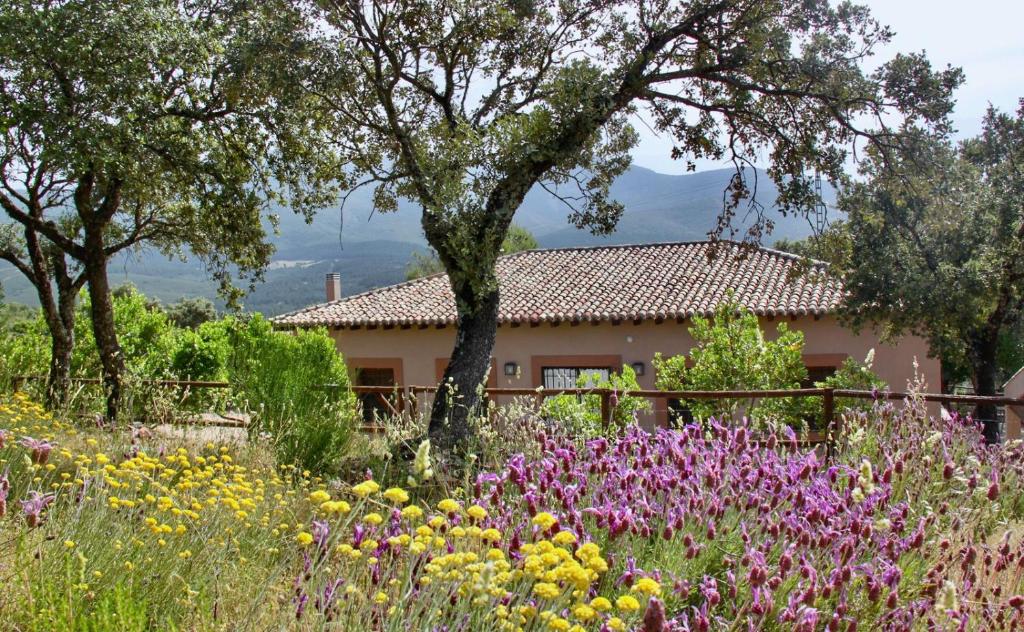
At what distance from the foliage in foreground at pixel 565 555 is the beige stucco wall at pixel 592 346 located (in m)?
13.7

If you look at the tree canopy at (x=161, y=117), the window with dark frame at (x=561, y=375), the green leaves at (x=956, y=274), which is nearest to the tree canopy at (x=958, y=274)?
the green leaves at (x=956, y=274)

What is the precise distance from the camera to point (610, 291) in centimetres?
2270

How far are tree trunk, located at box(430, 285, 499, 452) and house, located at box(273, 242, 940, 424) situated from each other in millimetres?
10346

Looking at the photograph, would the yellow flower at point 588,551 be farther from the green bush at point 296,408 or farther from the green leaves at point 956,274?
the green leaves at point 956,274

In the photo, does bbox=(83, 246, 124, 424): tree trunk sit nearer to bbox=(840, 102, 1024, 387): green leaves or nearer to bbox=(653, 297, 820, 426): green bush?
bbox=(653, 297, 820, 426): green bush

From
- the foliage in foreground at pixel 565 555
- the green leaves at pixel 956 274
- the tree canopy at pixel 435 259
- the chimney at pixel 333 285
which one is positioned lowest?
the foliage in foreground at pixel 565 555

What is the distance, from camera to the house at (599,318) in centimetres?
2011

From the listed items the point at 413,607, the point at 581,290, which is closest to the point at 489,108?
the point at 413,607

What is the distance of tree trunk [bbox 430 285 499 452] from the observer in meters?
9.00

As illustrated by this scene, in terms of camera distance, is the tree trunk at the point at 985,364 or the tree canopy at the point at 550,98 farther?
the tree trunk at the point at 985,364

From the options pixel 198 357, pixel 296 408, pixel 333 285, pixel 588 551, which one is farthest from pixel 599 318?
pixel 588 551

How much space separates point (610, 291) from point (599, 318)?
2.01 meters

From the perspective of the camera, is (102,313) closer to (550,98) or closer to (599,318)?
(550,98)

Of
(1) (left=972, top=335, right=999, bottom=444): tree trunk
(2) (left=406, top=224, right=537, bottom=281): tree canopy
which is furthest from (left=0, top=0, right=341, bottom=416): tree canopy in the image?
(2) (left=406, top=224, right=537, bottom=281): tree canopy
